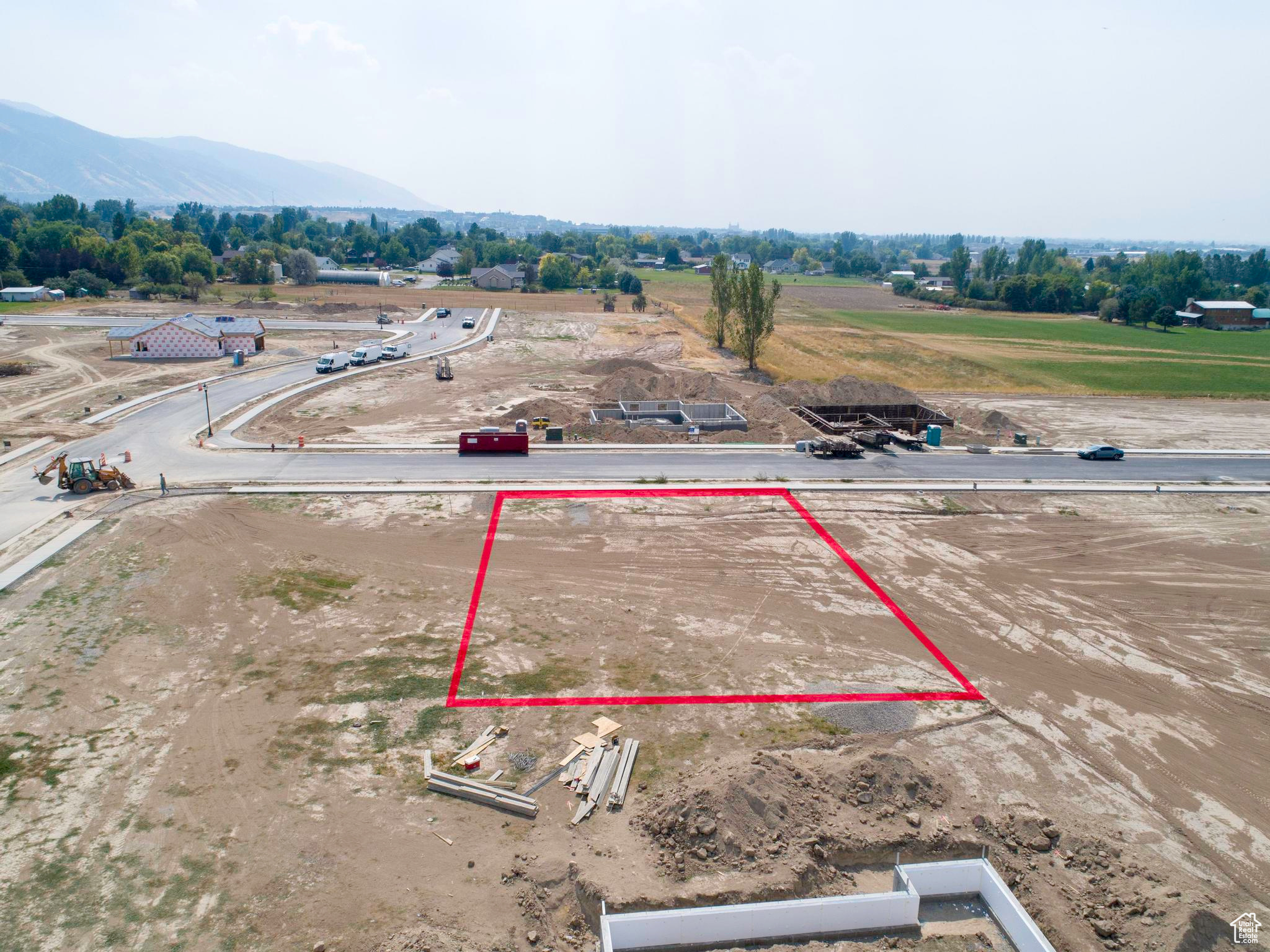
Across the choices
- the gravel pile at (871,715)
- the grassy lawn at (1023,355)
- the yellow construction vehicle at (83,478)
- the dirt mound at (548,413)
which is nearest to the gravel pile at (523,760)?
the gravel pile at (871,715)

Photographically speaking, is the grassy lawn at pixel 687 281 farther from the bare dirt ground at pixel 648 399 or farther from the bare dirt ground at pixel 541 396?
the bare dirt ground at pixel 648 399

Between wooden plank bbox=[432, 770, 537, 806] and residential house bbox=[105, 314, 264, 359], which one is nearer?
wooden plank bbox=[432, 770, 537, 806]

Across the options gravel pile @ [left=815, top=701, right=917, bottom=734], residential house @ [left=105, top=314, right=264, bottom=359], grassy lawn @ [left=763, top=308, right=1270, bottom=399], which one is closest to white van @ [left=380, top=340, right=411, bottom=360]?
residential house @ [left=105, top=314, right=264, bottom=359]

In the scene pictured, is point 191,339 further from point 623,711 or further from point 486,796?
point 486,796

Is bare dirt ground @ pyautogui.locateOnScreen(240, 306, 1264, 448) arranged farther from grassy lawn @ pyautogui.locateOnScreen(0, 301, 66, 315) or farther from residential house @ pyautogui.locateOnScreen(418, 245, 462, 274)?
residential house @ pyautogui.locateOnScreen(418, 245, 462, 274)

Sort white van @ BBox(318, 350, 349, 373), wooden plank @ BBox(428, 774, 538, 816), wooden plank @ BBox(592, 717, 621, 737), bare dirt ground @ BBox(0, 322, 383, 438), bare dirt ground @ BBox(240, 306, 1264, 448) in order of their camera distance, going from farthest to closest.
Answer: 1. white van @ BBox(318, 350, 349, 373)
2. bare dirt ground @ BBox(240, 306, 1264, 448)
3. bare dirt ground @ BBox(0, 322, 383, 438)
4. wooden plank @ BBox(592, 717, 621, 737)
5. wooden plank @ BBox(428, 774, 538, 816)

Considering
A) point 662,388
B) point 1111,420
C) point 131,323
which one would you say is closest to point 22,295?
point 131,323

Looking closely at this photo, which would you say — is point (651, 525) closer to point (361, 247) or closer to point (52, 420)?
point (52, 420)
